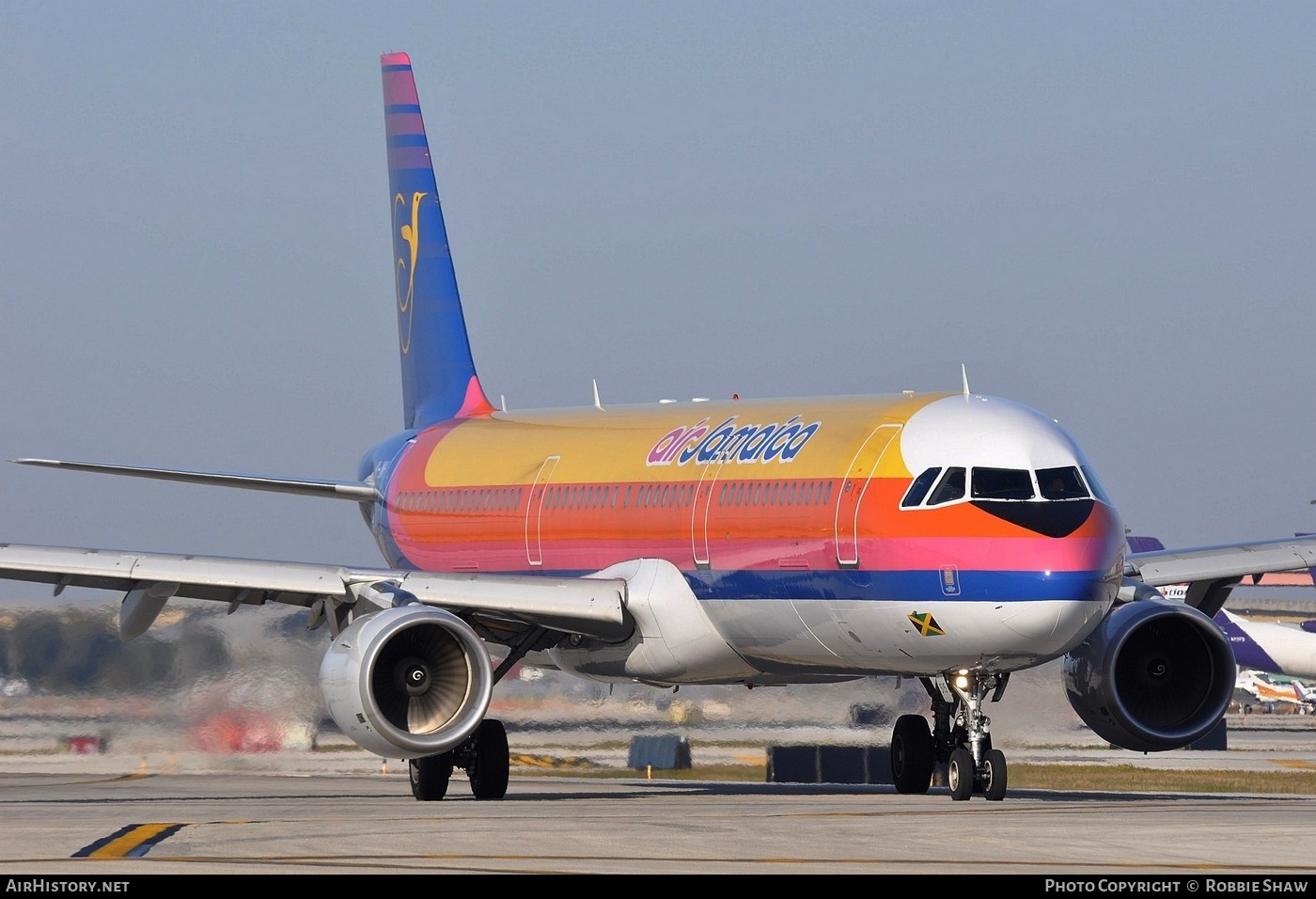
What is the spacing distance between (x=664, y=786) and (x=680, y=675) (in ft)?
19.8

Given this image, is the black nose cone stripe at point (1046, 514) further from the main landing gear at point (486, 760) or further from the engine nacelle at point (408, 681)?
the main landing gear at point (486, 760)

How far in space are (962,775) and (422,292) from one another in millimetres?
16738

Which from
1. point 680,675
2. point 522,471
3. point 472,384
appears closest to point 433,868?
point 680,675

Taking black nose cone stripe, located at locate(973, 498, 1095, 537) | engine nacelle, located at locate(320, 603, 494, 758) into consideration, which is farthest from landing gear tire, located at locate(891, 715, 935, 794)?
engine nacelle, located at locate(320, 603, 494, 758)

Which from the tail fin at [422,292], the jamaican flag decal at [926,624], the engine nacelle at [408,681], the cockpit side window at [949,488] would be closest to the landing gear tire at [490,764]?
the engine nacelle at [408,681]

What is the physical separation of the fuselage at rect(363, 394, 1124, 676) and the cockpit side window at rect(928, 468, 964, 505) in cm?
2

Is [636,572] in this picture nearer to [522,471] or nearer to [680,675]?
[680,675]

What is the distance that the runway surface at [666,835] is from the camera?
15.8m

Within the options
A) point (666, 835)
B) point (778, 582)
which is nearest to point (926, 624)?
point (778, 582)

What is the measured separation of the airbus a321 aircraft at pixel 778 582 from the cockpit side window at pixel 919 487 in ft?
0.13

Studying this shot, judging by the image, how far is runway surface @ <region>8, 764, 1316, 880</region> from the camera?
15773 millimetres

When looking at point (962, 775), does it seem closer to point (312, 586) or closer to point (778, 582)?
point (778, 582)

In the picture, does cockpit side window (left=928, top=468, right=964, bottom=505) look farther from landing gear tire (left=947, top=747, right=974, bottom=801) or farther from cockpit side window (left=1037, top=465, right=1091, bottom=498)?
landing gear tire (left=947, top=747, right=974, bottom=801)

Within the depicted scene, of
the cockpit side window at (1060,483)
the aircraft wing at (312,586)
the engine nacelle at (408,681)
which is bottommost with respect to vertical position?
the engine nacelle at (408,681)
